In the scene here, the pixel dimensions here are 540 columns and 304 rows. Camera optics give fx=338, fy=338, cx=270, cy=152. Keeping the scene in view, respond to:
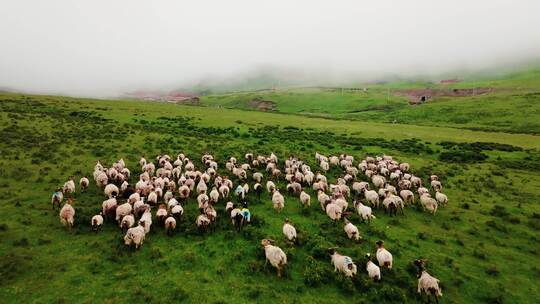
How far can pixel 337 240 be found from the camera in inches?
733

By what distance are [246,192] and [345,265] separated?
1178 centimetres

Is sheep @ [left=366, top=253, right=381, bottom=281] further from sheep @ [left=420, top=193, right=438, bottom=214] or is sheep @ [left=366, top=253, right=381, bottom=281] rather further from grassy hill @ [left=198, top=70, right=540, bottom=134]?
grassy hill @ [left=198, top=70, right=540, bottom=134]

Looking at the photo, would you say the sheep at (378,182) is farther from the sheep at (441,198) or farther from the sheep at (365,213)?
the sheep at (365,213)

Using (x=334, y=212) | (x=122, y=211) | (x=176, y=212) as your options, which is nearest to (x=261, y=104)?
(x=334, y=212)

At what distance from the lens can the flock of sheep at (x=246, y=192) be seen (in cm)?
1617

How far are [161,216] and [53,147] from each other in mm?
24015

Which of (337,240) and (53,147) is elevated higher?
(53,147)

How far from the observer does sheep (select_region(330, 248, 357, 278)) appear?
14.9 m

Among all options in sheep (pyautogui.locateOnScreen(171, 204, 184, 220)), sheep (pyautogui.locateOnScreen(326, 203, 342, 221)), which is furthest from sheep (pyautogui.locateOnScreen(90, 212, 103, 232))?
sheep (pyautogui.locateOnScreen(326, 203, 342, 221))

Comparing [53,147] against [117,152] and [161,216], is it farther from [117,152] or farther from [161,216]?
[161,216]

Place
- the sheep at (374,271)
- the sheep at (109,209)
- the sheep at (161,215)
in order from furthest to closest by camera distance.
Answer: the sheep at (109,209)
the sheep at (161,215)
the sheep at (374,271)

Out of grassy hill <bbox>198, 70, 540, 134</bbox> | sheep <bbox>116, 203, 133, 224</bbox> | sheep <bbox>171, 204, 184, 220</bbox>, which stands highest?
sheep <bbox>116, 203, 133, 224</bbox>

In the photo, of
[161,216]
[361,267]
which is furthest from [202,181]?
[361,267]

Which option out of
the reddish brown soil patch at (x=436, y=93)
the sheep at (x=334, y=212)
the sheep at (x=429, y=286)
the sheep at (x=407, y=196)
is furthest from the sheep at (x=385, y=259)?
the reddish brown soil patch at (x=436, y=93)
